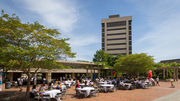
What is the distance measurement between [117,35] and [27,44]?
3000 inches

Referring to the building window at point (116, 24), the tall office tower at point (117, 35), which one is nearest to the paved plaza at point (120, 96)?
the tall office tower at point (117, 35)

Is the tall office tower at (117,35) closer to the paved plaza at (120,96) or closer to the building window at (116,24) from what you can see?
the building window at (116,24)

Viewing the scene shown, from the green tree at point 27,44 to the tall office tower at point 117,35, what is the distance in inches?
2842

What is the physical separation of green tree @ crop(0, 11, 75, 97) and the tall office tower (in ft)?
237

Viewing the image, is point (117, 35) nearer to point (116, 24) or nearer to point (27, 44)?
point (116, 24)

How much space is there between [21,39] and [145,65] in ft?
64.2

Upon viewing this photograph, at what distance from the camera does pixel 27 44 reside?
964 centimetres

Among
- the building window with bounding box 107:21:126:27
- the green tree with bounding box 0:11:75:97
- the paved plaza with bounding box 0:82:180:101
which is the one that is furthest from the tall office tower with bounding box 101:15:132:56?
the green tree with bounding box 0:11:75:97

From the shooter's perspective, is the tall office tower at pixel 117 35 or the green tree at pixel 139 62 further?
the tall office tower at pixel 117 35

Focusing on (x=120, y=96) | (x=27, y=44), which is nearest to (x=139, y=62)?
(x=120, y=96)

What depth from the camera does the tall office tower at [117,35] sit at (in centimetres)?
8000

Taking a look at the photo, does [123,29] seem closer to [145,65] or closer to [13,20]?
[145,65]

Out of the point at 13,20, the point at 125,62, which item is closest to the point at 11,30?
the point at 13,20

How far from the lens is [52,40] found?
9891mm
